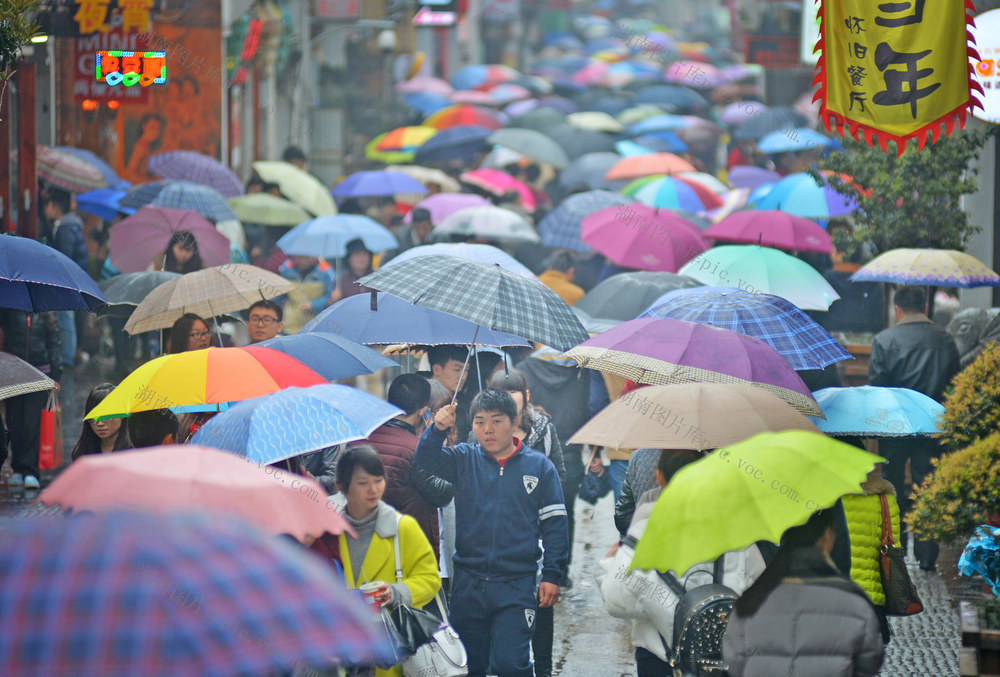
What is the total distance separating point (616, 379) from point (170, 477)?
5.00 meters

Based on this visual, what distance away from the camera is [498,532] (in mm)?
5805

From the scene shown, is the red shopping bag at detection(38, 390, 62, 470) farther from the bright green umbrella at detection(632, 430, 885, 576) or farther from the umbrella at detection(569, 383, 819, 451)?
the bright green umbrella at detection(632, 430, 885, 576)

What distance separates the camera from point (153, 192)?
476 inches

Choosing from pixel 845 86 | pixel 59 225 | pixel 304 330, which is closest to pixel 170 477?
pixel 304 330

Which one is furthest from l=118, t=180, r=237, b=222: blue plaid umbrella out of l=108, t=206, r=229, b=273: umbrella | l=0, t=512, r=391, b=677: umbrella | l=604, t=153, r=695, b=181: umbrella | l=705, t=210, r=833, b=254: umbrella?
l=0, t=512, r=391, b=677: umbrella

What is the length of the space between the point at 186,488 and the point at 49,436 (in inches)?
253

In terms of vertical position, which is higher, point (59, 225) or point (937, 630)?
point (59, 225)

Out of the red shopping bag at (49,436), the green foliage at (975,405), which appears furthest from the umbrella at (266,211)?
the green foliage at (975,405)

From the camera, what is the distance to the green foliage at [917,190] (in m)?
10.7

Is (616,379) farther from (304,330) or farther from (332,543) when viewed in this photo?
(332,543)

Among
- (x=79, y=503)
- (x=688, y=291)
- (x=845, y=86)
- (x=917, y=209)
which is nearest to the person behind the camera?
(x=79, y=503)

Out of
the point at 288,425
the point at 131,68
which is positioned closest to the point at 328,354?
the point at 288,425

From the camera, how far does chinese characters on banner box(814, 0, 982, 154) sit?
7.67 meters

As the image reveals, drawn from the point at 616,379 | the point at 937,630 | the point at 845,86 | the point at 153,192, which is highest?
the point at 845,86
